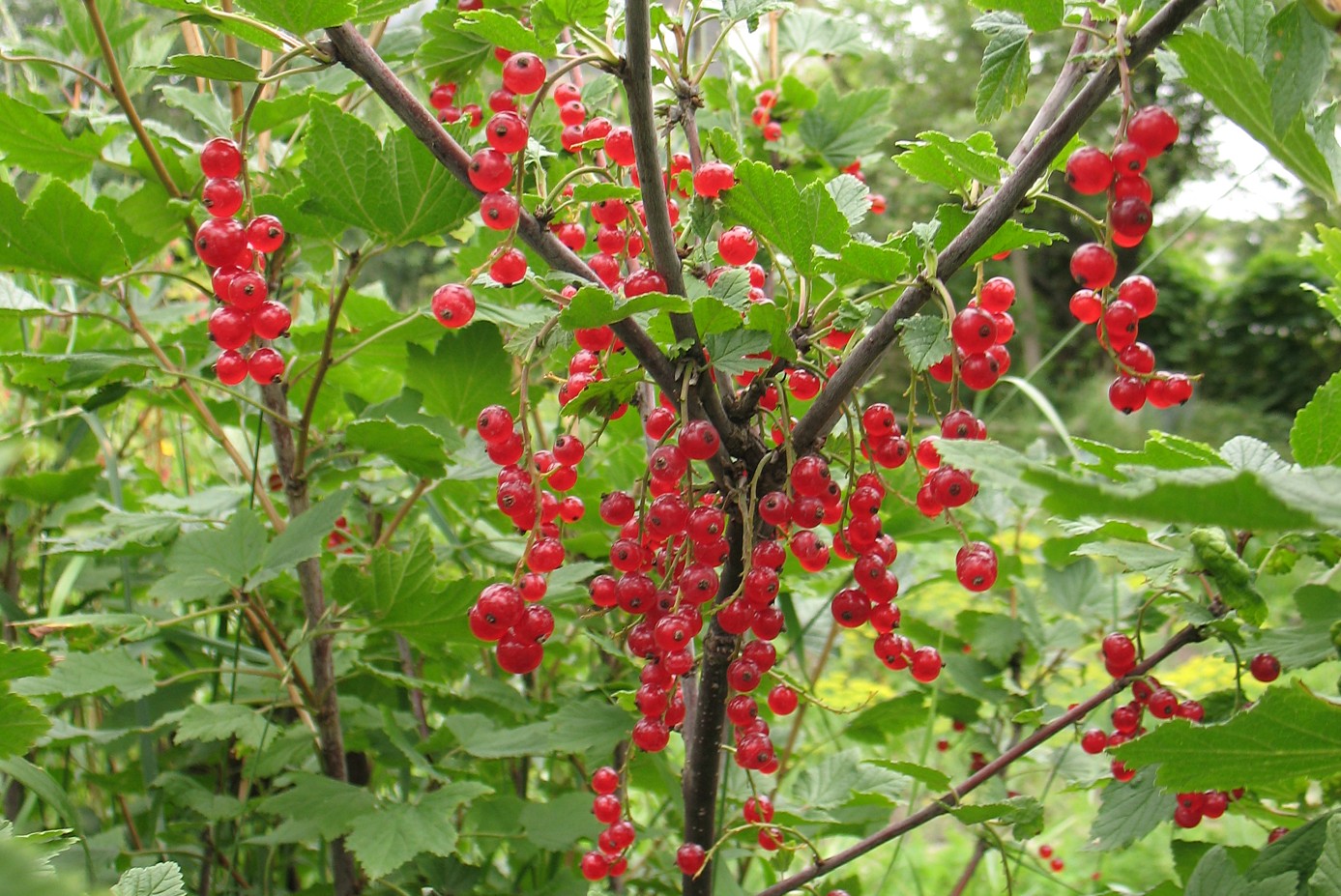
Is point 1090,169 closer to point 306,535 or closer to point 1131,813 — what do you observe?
point 1131,813

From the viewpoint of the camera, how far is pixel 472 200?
93 centimetres

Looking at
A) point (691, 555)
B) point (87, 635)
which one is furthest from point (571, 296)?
point (87, 635)

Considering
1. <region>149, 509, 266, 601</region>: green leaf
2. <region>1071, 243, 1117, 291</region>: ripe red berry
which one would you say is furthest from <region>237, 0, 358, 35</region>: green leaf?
<region>149, 509, 266, 601</region>: green leaf

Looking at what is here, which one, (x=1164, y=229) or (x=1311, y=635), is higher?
(x=1164, y=229)

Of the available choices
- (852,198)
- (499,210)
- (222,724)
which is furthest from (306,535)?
(852,198)

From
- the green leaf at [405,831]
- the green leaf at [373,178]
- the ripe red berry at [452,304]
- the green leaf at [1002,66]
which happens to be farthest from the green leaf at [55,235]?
the green leaf at [1002,66]

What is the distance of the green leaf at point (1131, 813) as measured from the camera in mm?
879

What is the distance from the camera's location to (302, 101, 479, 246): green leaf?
35.1 inches

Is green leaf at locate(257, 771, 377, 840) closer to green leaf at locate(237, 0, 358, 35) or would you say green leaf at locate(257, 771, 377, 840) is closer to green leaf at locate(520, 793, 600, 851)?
green leaf at locate(520, 793, 600, 851)

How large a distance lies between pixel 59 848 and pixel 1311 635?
85 cm

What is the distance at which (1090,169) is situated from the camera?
1.87 feet

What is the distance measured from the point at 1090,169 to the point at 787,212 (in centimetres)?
21

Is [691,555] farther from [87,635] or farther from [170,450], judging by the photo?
[170,450]

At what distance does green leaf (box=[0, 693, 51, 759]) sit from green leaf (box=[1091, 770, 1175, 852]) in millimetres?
868
